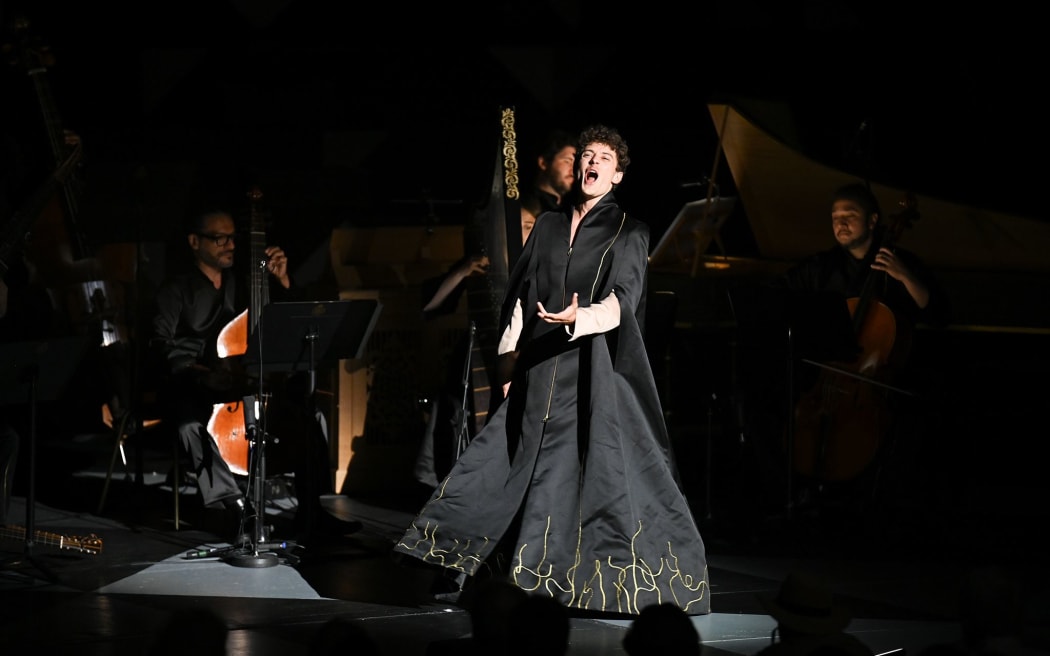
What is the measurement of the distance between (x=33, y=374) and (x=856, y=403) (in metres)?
3.43

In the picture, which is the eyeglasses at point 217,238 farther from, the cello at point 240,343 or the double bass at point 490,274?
the double bass at point 490,274

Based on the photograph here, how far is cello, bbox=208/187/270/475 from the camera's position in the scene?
17.5 ft

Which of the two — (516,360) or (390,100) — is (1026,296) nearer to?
(516,360)

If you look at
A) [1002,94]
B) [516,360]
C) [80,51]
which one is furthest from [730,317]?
[80,51]

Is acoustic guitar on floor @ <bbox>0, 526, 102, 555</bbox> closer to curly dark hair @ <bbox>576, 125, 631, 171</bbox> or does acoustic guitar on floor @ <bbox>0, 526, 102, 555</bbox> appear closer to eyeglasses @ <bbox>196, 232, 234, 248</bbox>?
eyeglasses @ <bbox>196, 232, 234, 248</bbox>

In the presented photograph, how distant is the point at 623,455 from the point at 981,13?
4.86 metres

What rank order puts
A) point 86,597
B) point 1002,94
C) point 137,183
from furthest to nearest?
point 1002,94
point 137,183
point 86,597

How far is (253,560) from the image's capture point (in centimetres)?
505

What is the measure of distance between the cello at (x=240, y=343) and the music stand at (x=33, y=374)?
0.72 m

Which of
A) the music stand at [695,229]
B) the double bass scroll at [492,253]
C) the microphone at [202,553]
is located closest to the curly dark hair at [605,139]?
the double bass scroll at [492,253]

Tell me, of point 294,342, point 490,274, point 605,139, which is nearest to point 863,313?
point 490,274

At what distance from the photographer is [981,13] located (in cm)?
771

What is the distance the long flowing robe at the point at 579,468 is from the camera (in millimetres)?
4105

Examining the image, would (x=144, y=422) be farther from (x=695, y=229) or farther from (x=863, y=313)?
(x=863, y=313)
